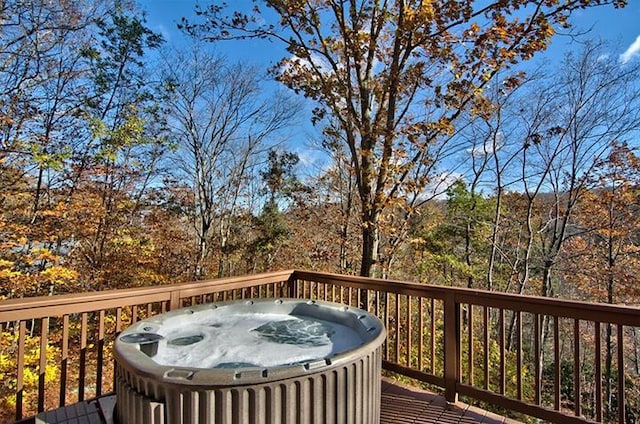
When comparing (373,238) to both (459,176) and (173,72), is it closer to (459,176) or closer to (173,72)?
(459,176)

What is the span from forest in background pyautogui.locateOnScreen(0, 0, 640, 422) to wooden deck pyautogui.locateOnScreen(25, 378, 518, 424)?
2.63m

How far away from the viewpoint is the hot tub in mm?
1564

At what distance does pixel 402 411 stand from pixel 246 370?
164 cm

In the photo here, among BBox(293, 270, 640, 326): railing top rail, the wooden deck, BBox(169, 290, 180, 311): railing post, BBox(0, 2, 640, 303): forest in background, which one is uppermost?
BBox(0, 2, 640, 303): forest in background

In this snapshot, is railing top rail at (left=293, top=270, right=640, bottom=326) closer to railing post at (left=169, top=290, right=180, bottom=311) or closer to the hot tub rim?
the hot tub rim

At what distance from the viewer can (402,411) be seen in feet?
8.86

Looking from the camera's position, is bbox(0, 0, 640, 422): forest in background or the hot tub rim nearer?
the hot tub rim

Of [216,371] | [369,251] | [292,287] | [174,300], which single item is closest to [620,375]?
[216,371]

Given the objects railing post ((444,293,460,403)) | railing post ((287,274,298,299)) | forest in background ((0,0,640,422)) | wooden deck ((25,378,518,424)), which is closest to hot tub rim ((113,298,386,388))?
wooden deck ((25,378,518,424))

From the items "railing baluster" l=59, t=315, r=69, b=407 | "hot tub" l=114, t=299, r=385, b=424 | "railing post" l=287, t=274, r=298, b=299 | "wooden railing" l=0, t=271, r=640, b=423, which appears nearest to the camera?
"hot tub" l=114, t=299, r=385, b=424

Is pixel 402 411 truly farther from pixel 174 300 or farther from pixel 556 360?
pixel 174 300

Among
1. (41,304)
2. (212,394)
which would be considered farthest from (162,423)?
(41,304)

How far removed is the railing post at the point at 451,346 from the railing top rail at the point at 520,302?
7cm

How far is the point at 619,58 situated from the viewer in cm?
820
